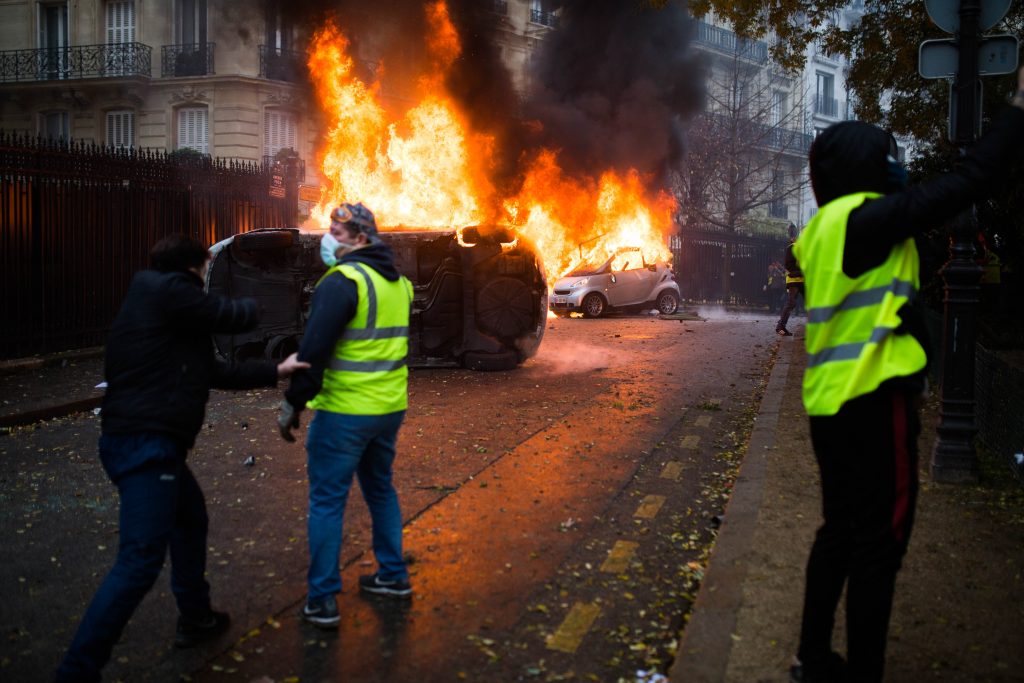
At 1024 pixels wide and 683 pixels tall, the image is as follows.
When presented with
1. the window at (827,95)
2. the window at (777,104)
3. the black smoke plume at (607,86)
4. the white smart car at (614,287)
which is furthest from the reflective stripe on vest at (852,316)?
the window at (827,95)

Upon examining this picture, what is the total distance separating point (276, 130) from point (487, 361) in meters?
20.0

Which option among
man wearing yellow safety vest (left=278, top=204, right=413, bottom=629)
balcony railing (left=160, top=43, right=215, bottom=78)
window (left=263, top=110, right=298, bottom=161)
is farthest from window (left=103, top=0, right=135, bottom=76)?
man wearing yellow safety vest (left=278, top=204, right=413, bottom=629)

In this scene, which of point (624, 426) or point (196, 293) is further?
point (624, 426)

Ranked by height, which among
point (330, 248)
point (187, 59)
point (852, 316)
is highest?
point (187, 59)

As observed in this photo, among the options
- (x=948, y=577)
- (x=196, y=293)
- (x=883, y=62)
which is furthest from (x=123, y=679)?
(x=883, y=62)

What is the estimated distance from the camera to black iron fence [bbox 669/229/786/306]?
29562 millimetres

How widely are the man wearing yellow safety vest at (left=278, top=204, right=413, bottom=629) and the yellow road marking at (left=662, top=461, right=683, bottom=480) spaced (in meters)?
2.84

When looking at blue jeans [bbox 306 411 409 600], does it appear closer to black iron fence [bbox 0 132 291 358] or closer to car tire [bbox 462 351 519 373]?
car tire [bbox 462 351 519 373]

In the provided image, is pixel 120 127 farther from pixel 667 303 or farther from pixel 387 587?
pixel 387 587

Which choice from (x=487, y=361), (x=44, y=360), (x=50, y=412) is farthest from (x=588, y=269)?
(x=50, y=412)

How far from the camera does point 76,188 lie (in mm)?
12492

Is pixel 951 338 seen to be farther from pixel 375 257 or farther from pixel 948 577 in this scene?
pixel 375 257

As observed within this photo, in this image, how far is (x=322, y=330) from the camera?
369cm

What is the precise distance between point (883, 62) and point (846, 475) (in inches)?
461
